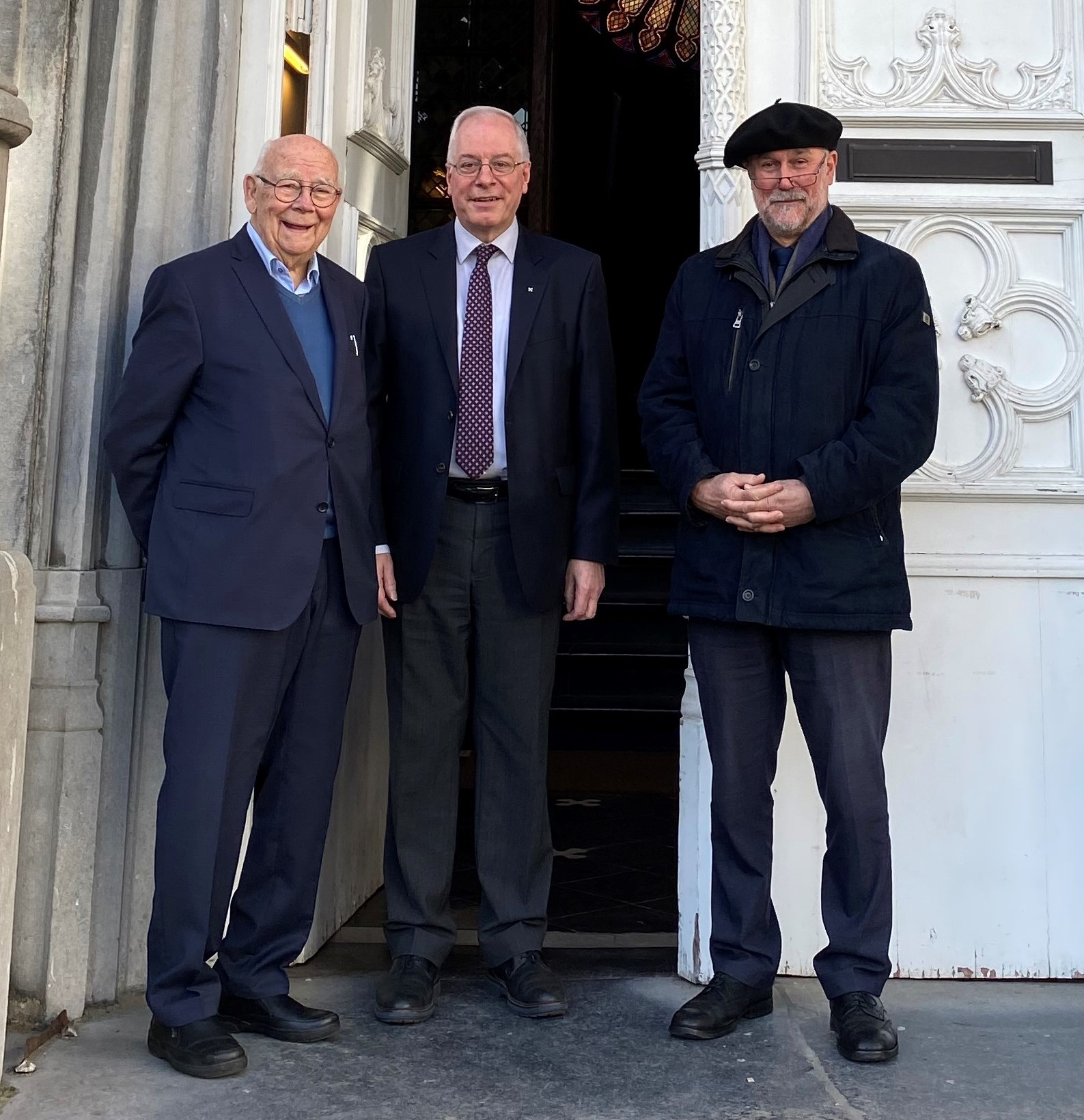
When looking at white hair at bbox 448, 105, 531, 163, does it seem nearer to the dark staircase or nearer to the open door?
the open door

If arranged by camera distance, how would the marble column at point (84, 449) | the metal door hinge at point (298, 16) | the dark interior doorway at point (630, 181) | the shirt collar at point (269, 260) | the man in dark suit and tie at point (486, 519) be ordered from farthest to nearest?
the dark interior doorway at point (630, 181), the metal door hinge at point (298, 16), the man in dark suit and tie at point (486, 519), the marble column at point (84, 449), the shirt collar at point (269, 260)

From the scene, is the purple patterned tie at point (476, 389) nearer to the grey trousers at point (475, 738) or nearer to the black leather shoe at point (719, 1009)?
the grey trousers at point (475, 738)

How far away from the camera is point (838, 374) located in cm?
266

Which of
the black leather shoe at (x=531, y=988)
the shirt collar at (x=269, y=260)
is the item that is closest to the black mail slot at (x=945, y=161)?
the shirt collar at (x=269, y=260)

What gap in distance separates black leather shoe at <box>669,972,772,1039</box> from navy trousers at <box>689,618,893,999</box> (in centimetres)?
2

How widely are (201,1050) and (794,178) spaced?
2.05m

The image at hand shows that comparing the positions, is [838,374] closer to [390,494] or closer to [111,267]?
[390,494]

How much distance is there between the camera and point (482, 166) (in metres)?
2.90

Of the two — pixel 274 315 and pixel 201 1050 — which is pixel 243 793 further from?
pixel 274 315

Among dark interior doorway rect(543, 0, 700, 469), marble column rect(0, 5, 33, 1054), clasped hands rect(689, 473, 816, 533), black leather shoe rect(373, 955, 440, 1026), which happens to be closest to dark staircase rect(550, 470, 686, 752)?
dark interior doorway rect(543, 0, 700, 469)

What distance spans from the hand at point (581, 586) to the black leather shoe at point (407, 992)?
84cm

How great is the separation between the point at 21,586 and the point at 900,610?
1656 mm

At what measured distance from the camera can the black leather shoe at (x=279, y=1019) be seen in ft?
8.70

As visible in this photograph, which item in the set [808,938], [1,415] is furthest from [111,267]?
[808,938]
